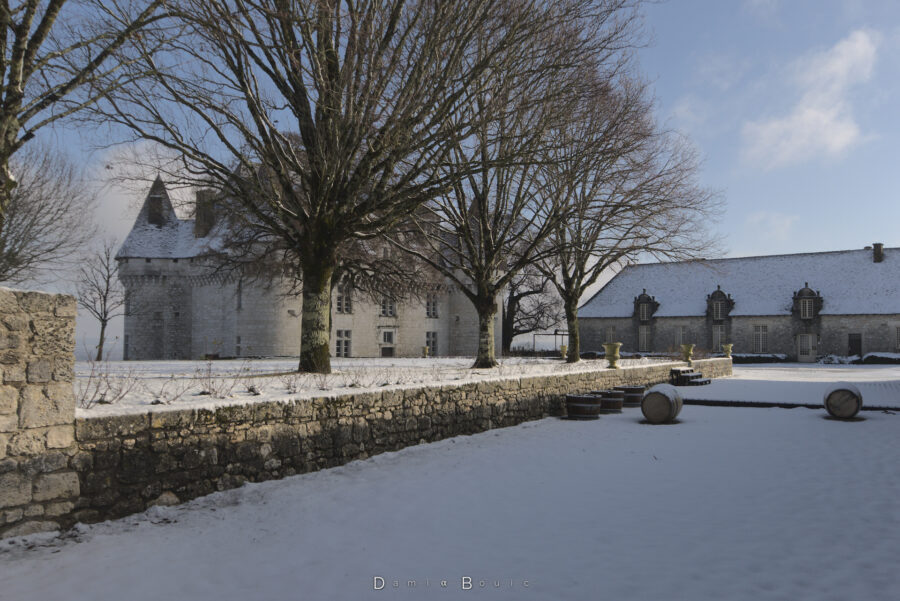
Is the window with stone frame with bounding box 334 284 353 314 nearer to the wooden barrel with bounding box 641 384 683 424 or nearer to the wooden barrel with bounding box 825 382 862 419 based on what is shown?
the wooden barrel with bounding box 641 384 683 424

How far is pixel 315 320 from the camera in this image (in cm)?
1246

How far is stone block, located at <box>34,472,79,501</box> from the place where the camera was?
553cm

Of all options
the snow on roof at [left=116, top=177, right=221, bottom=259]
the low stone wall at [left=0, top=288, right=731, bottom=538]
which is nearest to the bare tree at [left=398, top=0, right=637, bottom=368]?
the low stone wall at [left=0, top=288, right=731, bottom=538]

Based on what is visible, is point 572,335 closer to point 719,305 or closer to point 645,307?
point 719,305

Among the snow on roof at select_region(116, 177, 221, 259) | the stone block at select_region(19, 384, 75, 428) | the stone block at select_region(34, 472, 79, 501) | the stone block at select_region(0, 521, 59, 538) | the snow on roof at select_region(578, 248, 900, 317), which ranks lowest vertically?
the stone block at select_region(0, 521, 59, 538)

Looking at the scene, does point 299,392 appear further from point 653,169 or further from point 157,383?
point 653,169

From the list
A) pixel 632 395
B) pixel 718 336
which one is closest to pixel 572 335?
pixel 632 395

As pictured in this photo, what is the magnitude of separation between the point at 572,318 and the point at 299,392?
1614 centimetres

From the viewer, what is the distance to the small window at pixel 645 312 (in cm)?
4844

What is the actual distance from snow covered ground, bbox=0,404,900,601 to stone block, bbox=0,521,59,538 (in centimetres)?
10

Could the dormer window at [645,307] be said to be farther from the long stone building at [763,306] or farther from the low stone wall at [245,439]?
the low stone wall at [245,439]

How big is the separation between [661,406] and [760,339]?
36.3 m

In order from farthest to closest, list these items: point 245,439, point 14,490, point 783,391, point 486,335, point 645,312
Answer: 1. point 645,312
2. point 783,391
3. point 486,335
4. point 245,439
5. point 14,490

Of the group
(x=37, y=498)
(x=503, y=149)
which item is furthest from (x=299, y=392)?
(x=503, y=149)
